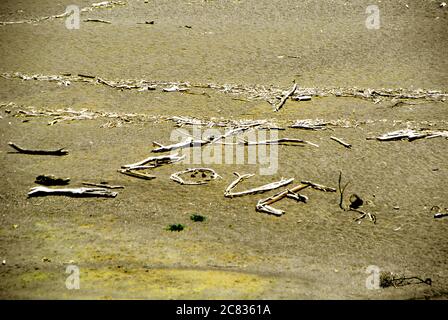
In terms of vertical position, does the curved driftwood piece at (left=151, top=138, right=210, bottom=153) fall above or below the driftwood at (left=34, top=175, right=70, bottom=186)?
above

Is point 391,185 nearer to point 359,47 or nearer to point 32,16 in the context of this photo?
point 359,47

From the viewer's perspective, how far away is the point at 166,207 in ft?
28.5

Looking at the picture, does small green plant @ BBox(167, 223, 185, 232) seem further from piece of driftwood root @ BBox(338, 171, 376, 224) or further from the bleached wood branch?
the bleached wood branch

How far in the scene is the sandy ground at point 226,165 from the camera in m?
6.96

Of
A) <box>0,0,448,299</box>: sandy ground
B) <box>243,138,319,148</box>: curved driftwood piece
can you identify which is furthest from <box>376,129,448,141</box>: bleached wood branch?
<box>243,138,319,148</box>: curved driftwood piece

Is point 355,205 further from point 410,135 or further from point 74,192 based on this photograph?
point 74,192

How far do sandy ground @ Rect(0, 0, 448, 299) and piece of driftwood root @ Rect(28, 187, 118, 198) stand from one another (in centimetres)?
18

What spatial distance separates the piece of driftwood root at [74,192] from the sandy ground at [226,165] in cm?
18

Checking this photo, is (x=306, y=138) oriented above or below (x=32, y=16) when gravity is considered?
below

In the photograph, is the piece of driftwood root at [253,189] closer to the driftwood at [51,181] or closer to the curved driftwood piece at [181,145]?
the curved driftwood piece at [181,145]

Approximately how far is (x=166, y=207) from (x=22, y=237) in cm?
254

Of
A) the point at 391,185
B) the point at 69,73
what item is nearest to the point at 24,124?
the point at 69,73

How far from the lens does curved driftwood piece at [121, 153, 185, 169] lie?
9.84 metres
